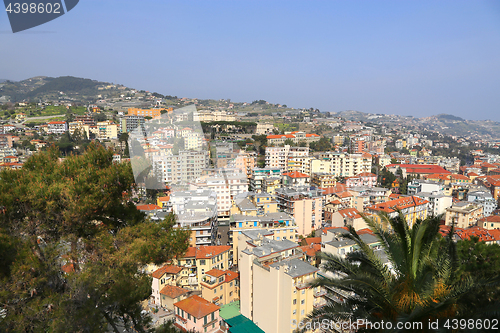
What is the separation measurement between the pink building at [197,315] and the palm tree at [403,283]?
575 cm

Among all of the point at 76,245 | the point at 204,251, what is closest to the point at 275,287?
the point at 204,251

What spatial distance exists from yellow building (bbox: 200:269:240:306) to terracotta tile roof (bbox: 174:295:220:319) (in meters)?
1.02

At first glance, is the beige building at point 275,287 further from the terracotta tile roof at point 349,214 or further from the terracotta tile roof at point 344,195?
the terracotta tile roof at point 344,195

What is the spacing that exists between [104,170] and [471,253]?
200 inches

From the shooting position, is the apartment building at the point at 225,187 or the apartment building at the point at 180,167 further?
the apartment building at the point at 225,187

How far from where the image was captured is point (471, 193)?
20172 mm

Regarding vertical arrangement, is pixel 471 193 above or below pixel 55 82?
below

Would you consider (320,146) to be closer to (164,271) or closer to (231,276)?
(231,276)

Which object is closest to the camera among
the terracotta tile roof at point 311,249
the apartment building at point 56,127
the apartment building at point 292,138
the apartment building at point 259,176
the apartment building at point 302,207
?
the terracotta tile roof at point 311,249

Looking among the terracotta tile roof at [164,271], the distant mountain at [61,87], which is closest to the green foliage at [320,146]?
the terracotta tile roof at [164,271]

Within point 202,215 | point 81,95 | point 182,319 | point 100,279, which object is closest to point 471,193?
point 202,215

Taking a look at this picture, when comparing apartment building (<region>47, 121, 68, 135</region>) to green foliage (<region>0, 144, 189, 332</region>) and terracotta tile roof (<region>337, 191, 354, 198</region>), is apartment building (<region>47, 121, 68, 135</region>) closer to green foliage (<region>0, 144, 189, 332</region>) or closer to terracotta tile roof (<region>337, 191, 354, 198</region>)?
terracotta tile roof (<region>337, 191, 354, 198</region>)

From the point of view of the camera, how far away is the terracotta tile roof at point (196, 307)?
7484 millimetres

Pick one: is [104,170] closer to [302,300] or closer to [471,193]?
[302,300]
